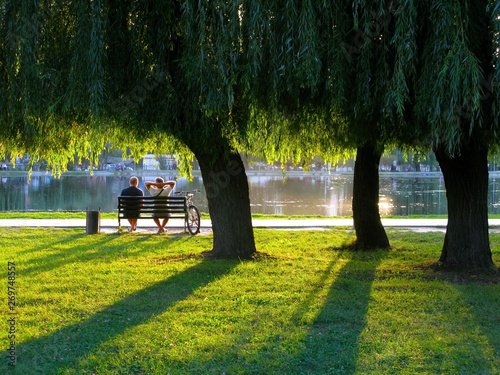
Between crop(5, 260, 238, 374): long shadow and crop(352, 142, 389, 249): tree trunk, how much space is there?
160 inches

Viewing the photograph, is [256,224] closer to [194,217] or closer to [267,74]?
[194,217]

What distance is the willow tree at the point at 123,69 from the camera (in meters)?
6.74

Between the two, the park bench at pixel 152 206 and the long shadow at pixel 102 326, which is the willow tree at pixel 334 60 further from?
the park bench at pixel 152 206

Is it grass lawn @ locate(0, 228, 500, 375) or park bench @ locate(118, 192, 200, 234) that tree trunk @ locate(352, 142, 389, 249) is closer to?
grass lawn @ locate(0, 228, 500, 375)

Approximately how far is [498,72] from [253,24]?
281 centimetres

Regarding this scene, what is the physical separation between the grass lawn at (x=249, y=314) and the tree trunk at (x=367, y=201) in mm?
951

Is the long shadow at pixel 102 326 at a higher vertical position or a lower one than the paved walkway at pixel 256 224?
lower

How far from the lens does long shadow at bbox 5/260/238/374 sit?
475 centimetres

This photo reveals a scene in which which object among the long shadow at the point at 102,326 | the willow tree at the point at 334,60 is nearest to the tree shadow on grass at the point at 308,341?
the long shadow at the point at 102,326

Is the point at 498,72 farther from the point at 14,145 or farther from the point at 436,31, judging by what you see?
the point at 14,145

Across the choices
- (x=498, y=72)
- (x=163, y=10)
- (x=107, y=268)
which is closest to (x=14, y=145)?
(x=107, y=268)

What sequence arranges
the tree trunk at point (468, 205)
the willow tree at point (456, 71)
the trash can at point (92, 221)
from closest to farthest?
the willow tree at point (456, 71) < the tree trunk at point (468, 205) < the trash can at point (92, 221)

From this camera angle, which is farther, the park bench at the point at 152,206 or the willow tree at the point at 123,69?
the park bench at the point at 152,206

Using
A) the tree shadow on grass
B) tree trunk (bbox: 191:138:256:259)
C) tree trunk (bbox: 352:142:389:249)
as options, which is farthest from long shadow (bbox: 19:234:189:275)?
the tree shadow on grass
